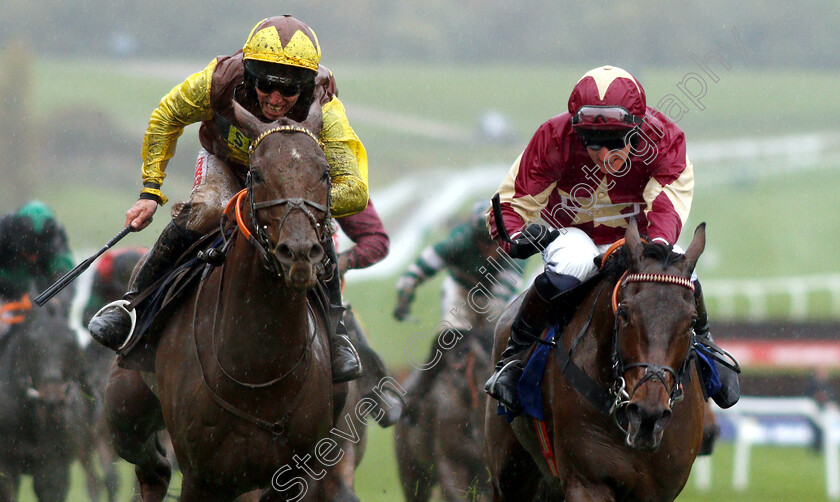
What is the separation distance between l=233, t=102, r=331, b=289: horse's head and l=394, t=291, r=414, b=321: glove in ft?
14.8

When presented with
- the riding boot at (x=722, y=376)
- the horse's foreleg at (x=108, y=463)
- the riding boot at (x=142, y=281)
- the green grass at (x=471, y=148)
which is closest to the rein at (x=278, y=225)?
the riding boot at (x=142, y=281)

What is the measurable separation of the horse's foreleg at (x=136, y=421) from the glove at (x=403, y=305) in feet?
10.0

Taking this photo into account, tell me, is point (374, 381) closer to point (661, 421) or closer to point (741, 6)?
point (661, 421)

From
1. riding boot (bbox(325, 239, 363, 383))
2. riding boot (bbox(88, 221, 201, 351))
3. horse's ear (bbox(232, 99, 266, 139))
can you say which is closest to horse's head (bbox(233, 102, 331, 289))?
horse's ear (bbox(232, 99, 266, 139))

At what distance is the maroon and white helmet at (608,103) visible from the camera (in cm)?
544

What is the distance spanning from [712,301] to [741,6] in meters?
30.8

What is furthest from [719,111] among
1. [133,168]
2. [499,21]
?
[133,168]

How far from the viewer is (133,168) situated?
136ft

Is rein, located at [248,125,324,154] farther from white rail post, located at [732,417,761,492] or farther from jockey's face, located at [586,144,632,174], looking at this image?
white rail post, located at [732,417,761,492]

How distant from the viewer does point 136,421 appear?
Answer: 20.5 ft

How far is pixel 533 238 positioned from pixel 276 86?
142cm

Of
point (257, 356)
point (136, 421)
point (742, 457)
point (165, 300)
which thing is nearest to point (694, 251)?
point (257, 356)

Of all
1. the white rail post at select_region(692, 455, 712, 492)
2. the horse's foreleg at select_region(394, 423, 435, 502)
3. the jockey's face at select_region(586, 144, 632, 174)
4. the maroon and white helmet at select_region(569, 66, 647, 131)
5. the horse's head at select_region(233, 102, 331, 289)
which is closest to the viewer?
the horse's head at select_region(233, 102, 331, 289)

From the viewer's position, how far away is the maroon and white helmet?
5438 millimetres
